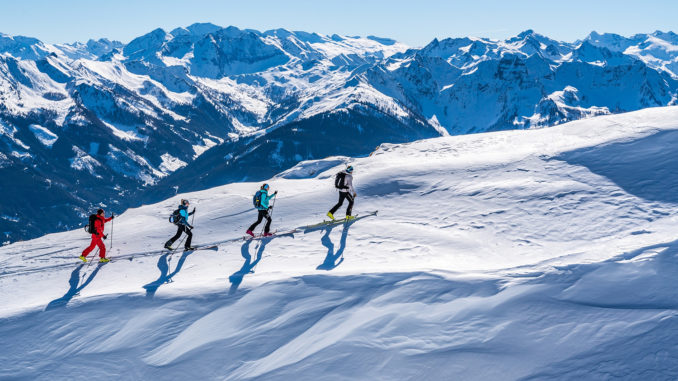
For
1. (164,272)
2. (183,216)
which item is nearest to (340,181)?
(183,216)

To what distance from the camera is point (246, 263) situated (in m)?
15.3

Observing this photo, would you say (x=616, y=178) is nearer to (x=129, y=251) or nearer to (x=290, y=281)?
(x=290, y=281)

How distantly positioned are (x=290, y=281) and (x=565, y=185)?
12292 mm

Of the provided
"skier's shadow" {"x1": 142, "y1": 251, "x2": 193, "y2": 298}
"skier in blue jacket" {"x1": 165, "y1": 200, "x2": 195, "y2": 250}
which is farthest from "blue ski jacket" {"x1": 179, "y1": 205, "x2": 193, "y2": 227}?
"skier's shadow" {"x1": 142, "y1": 251, "x2": 193, "y2": 298}

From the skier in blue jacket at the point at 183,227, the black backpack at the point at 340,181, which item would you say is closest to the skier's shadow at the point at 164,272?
the skier in blue jacket at the point at 183,227

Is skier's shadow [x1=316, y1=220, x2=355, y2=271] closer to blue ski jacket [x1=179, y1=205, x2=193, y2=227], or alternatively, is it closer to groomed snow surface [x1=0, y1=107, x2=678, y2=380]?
groomed snow surface [x1=0, y1=107, x2=678, y2=380]

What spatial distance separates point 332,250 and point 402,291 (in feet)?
15.0

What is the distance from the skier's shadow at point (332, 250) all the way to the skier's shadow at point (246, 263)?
211cm

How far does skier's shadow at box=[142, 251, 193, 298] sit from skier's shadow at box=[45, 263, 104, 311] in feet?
6.82

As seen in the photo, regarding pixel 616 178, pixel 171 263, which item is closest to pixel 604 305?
pixel 616 178

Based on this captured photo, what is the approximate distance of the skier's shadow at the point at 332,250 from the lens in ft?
46.7

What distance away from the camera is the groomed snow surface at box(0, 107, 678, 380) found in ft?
30.2

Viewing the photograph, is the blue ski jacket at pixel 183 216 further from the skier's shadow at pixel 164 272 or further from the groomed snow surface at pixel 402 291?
the groomed snow surface at pixel 402 291

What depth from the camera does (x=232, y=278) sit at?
1363 centimetres
